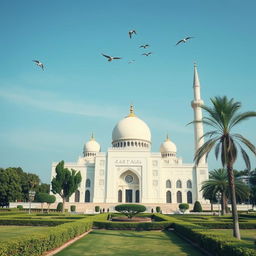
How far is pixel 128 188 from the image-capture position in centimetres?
4928

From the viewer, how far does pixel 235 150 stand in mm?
14281

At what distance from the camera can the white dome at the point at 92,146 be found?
61.1 metres

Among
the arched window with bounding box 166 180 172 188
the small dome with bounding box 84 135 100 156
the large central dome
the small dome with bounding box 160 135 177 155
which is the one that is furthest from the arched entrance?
Result: the small dome with bounding box 84 135 100 156

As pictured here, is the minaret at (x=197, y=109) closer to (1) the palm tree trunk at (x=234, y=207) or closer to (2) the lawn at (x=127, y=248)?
(1) the palm tree trunk at (x=234, y=207)

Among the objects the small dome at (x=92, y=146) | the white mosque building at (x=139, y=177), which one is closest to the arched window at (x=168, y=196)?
the white mosque building at (x=139, y=177)

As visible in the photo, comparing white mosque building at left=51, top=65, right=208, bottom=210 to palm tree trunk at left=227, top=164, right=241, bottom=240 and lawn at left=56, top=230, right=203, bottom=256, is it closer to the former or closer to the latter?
palm tree trunk at left=227, top=164, right=241, bottom=240

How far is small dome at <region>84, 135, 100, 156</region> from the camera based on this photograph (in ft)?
200

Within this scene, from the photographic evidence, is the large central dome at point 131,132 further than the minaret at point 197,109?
Yes

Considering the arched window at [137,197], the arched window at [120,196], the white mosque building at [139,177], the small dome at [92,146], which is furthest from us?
the small dome at [92,146]

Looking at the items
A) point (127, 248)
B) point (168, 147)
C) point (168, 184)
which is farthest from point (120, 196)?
point (127, 248)

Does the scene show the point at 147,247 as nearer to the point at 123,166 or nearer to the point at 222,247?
the point at 222,247

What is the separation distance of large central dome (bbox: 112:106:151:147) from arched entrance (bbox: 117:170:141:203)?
6.41 meters

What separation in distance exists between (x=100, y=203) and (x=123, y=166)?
830 cm

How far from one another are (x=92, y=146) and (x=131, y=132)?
12.5m
